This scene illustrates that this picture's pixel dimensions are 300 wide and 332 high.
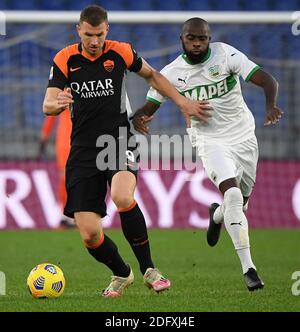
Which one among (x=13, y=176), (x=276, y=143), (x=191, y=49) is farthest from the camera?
(x=276, y=143)

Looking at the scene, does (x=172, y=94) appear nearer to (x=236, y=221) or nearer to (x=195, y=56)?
(x=195, y=56)

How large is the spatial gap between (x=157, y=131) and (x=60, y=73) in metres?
8.16

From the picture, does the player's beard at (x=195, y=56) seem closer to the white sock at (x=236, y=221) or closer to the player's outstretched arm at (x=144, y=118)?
the player's outstretched arm at (x=144, y=118)

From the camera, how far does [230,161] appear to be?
7984mm

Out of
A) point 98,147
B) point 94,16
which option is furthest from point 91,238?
point 94,16

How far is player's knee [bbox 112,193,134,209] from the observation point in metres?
7.09

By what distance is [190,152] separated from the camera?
14.5 m

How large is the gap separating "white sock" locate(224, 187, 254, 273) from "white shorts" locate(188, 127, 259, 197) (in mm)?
241

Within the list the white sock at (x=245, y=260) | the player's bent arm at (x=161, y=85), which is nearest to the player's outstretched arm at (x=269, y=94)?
the player's bent arm at (x=161, y=85)

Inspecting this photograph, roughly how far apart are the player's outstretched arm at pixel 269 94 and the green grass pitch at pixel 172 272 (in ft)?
4.61
